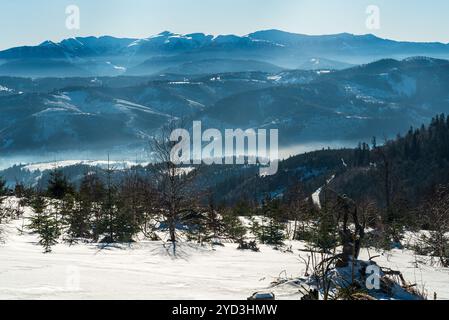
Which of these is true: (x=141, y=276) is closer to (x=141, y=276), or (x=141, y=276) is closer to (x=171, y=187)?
(x=141, y=276)

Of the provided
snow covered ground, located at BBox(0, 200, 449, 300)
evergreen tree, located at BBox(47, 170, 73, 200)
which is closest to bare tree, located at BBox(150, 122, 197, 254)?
snow covered ground, located at BBox(0, 200, 449, 300)

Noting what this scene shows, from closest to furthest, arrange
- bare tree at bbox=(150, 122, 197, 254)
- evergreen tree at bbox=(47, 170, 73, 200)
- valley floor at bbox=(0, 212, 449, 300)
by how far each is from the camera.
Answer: valley floor at bbox=(0, 212, 449, 300) < bare tree at bbox=(150, 122, 197, 254) < evergreen tree at bbox=(47, 170, 73, 200)

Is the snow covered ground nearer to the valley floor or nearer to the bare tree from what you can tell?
the valley floor

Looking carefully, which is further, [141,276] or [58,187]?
[58,187]

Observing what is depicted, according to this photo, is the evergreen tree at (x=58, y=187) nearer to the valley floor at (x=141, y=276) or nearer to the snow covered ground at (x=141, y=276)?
the valley floor at (x=141, y=276)

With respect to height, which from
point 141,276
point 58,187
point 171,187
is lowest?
point 58,187

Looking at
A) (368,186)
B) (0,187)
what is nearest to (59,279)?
(0,187)

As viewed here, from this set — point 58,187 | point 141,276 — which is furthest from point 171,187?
point 58,187

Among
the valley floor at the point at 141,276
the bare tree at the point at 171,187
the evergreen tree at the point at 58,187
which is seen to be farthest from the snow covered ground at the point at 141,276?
the evergreen tree at the point at 58,187
